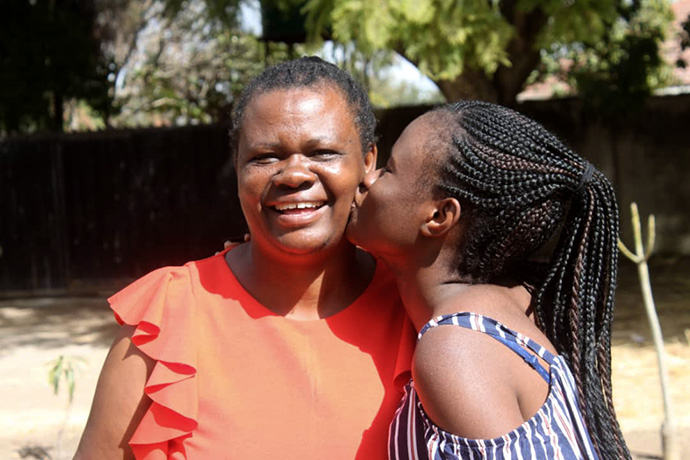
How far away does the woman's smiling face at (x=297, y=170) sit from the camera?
1812 millimetres

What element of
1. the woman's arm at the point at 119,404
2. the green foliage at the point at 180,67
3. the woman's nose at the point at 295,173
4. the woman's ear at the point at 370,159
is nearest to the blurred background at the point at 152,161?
the green foliage at the point at 180,67

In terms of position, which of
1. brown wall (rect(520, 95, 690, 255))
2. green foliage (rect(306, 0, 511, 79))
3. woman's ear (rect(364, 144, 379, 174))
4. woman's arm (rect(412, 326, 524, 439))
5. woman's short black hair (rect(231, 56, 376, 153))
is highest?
green foliage (rect(306, 0, 511, 79))

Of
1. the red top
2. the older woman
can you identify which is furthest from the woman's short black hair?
the red top

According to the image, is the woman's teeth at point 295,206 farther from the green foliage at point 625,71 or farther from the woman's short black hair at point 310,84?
the green foliage at point 625,71

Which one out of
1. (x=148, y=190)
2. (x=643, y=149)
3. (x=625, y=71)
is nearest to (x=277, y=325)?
(x=625, y=71)

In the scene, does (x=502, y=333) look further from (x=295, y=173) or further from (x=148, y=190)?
(x=148, y=190)

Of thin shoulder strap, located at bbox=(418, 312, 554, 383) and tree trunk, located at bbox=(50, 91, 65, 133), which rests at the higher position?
thin shoulder strap, located at bbox=(418, 312, 554, 383)

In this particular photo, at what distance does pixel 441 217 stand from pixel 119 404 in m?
0.82

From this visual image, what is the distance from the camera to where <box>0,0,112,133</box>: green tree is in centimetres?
1052

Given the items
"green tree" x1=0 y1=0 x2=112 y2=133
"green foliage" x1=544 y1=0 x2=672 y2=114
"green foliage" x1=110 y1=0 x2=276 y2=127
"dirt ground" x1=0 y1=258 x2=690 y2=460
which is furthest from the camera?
"green foliage" x1=110 y1=0 x2=276 y2=127

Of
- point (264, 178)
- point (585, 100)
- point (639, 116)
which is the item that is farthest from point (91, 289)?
point (264, 178)

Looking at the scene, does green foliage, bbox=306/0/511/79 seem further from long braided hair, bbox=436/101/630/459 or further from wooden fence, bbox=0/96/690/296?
wooden fence, bbox=0/96/690/296

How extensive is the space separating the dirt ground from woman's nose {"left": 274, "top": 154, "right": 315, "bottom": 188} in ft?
8.44

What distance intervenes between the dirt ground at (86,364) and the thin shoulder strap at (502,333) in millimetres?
2849
